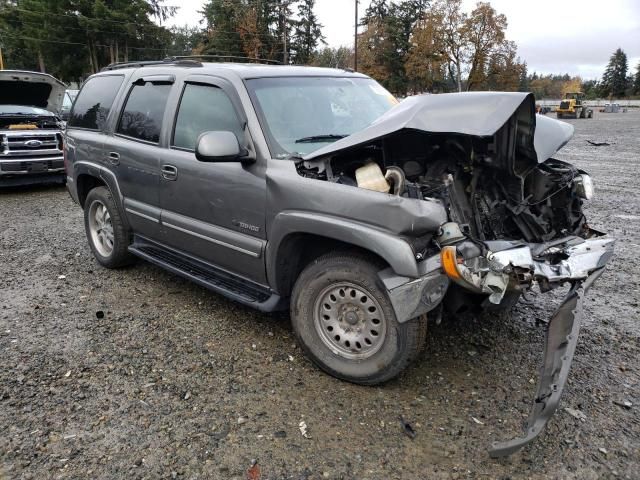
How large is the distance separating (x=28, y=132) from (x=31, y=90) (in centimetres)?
157

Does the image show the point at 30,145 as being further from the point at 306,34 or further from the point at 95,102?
the point at 306,34

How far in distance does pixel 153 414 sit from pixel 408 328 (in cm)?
151

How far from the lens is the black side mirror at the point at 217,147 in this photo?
3176mm

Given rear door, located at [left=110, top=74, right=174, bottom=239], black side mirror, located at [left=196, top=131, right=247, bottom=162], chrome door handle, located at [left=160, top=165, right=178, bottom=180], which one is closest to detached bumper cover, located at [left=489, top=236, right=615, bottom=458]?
black side mirror, located at [left=196, top=131, right=247, bottom=162]

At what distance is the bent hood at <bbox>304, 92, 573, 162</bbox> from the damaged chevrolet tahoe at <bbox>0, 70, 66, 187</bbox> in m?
7.99

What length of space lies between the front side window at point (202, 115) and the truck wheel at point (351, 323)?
45.2 inches

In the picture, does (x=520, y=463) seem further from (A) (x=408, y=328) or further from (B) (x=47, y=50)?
(B) (x=47, y=50)

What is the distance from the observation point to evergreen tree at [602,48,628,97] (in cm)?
8454

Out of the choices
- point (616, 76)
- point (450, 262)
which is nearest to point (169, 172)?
point (450, 262)

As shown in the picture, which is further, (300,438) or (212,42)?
(212,42)

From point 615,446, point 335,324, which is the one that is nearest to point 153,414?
point 335,324

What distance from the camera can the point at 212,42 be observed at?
2104 inches

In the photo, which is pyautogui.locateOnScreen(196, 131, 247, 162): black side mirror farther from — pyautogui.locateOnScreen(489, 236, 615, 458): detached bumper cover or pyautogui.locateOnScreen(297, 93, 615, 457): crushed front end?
pyautogui.locateOnScreen(489, 236, 615, 458): detached bumper cover

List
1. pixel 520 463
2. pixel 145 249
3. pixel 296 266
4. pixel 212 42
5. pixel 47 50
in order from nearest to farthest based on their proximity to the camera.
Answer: pixel 520 463 < pixel 296 266 < pixel 145 249 < pixel 47 50 < pixel 212 42
